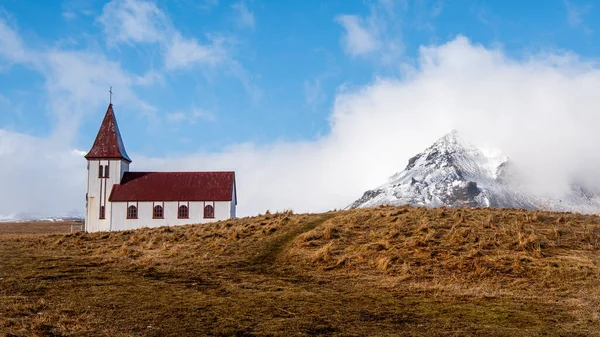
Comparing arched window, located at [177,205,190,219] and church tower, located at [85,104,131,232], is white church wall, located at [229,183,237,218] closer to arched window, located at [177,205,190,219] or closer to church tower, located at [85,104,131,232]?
arched window, located at [177,205,190,219]

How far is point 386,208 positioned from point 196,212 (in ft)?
85.9

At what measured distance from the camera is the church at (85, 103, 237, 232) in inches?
1976

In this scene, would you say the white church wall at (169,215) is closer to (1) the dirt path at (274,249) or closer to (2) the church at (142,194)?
(2) the church at (142,194)

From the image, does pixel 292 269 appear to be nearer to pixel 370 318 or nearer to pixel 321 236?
pixel 321 236

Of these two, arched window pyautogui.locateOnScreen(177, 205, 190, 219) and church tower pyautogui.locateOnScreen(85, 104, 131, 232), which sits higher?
church tower pyautogui.locateOnScreen(85, 104, 131, 232)

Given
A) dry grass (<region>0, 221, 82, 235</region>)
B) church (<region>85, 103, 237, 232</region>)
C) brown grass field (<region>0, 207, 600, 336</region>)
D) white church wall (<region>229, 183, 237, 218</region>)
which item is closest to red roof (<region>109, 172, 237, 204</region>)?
church (<region>85, 103, 237, 232</region>)

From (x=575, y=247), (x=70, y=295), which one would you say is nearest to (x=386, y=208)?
(x=575, y=247)

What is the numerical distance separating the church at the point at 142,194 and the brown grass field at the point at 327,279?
73.2 feet

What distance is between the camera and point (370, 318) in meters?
11.6

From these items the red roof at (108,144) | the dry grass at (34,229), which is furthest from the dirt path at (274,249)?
the dry grass at (34,229)

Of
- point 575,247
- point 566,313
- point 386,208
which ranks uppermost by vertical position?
point 386,208

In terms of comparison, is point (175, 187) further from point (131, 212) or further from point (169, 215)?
point (131, 212)

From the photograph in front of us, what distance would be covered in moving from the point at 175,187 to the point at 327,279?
122 feet

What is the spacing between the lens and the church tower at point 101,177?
169 ft
